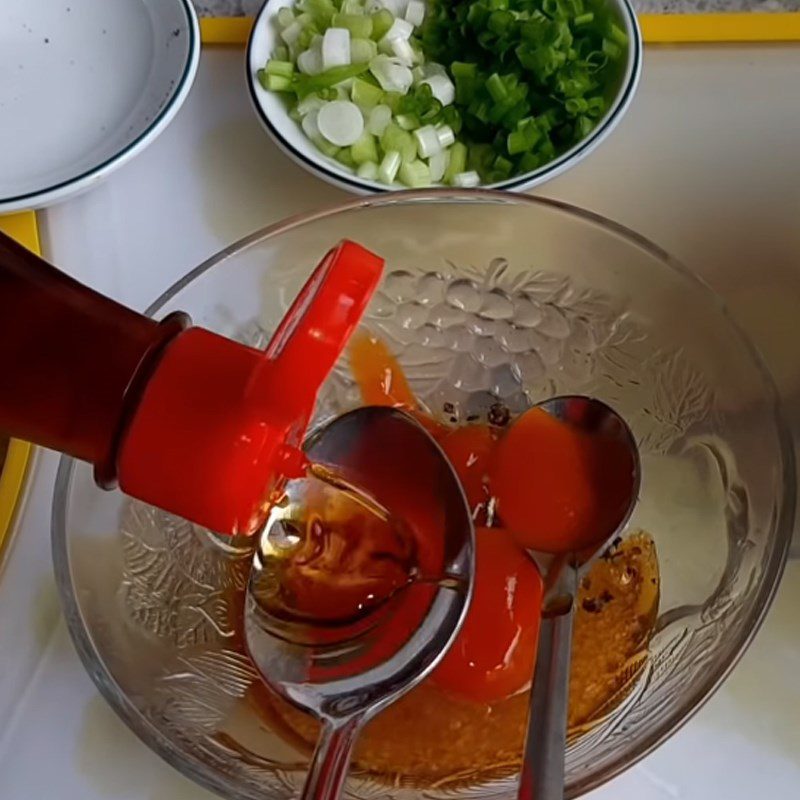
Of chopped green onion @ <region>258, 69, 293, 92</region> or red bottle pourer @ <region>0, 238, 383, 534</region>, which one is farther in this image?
chopped green onion @ <region>258, 69, 293, 92</region>

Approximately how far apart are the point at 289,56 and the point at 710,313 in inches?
13.8

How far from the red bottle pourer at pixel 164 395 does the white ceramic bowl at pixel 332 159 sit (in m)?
0.32

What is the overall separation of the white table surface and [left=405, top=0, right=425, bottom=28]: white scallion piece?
0.13 meters

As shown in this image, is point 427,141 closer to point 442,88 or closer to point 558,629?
point 442,88

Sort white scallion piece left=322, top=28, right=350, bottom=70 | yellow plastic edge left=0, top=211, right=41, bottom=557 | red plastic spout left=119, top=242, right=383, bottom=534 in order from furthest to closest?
white scallion piece left=322, top=28, right=350, bottom=70 < yellow plastic edge left=0, top=211, right=41, bottom=557 < red plastic spout left=119, top=242, right=383, bottom=534

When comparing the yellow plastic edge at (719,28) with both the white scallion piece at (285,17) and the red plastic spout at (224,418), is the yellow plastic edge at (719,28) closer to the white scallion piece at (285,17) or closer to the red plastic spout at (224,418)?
the white scallion piece at (285,17)

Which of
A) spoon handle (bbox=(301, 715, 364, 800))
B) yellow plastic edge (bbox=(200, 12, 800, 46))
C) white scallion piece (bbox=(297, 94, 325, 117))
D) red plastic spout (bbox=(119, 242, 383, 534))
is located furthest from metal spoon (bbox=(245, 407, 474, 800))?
yellow plastic edge (bbox=(200, 12, 800, 46))

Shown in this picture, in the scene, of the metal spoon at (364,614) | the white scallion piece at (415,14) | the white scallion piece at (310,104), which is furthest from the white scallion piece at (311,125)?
the metal spoon at (364,614)

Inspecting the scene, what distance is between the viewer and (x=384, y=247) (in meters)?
0.63

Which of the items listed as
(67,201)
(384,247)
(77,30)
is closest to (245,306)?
(384,247)

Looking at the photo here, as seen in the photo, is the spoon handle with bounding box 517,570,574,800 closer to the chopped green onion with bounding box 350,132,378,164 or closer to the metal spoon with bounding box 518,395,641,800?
the metal spoon with bounding box 518,395,641,800

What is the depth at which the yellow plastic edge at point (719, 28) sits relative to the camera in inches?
29.9

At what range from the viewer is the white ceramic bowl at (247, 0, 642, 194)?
0.68m

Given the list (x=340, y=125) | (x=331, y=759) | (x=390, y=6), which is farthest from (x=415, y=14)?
(x=331, y=759)
